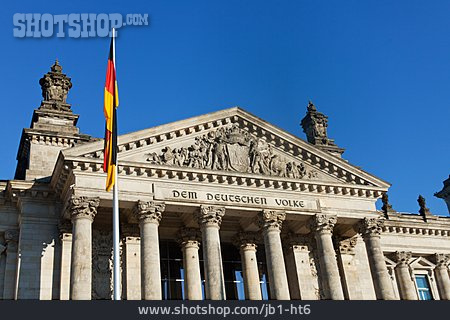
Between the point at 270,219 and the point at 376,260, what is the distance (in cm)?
659

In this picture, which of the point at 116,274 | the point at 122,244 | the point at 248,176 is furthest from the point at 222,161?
the point at 116,274

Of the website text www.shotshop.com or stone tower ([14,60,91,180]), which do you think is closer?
the website text www.shotshop.com

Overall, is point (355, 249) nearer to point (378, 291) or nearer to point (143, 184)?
point (378, 291)

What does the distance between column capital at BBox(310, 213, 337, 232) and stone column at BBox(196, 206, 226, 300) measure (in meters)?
5.55

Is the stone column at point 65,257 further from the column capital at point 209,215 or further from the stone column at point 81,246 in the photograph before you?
the column capital at point 209,215

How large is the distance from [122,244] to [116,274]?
1236 centimetres

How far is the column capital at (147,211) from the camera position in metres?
27.7

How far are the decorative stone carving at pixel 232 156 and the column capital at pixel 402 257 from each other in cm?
1105

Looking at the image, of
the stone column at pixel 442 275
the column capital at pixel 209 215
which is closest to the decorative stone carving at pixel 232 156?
the column capital at pixel 209 215

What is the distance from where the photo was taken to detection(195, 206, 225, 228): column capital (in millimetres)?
28939

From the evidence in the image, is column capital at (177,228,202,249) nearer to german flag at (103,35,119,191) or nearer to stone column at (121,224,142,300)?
stone column at (121,224,142,300)

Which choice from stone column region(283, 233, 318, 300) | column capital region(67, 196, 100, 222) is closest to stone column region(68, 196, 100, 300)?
column capital region(67, 196, 100, 222)

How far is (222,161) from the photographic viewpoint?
101 feet

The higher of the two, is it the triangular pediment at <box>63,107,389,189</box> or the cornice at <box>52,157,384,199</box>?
the triangular pediment at <box>63,107,389,189</box>
